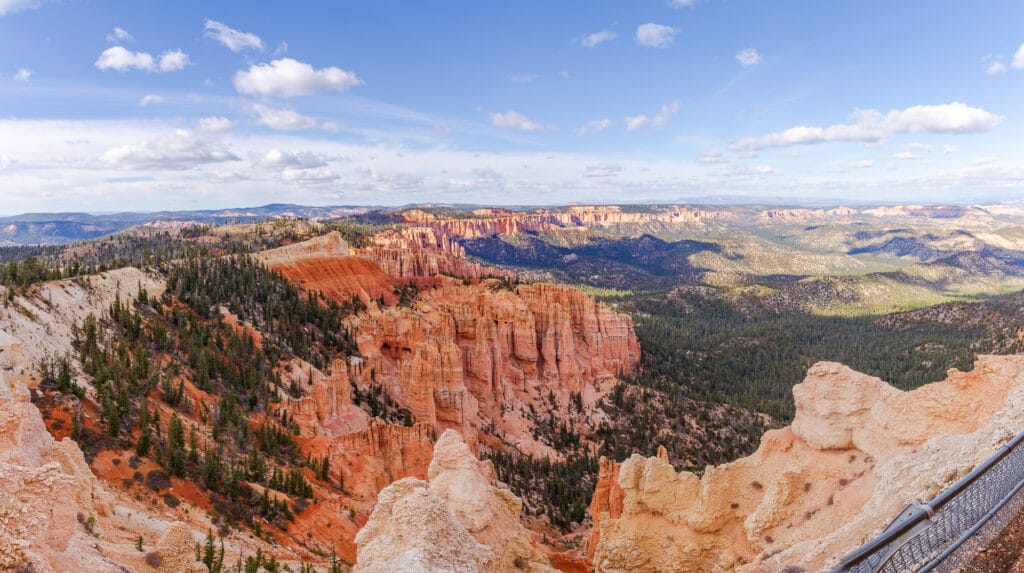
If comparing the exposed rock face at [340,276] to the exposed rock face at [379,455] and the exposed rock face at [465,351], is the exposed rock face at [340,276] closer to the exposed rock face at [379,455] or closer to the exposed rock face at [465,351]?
the exposed rock face at [465,351]

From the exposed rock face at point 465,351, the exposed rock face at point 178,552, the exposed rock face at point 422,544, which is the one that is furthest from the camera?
the exposed rock face at point 465,351

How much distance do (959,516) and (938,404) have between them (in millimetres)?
8951

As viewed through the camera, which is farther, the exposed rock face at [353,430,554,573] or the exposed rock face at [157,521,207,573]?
the exposed rock face at [157,521,207,573]

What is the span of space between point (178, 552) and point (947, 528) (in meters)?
15.8

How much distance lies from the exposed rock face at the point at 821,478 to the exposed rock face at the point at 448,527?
479 cm

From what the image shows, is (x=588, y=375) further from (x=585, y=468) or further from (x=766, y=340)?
(x=766, y=340)

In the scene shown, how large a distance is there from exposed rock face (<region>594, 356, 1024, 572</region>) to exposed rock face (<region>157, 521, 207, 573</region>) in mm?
13616

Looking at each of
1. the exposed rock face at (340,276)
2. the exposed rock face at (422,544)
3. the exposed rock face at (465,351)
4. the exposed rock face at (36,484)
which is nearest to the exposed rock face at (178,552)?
the exposed rock face at (36,484)

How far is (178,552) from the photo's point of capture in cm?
1315

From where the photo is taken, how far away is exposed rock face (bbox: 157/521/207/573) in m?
12.9

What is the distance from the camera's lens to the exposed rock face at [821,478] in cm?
1045

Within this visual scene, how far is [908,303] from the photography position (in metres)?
160

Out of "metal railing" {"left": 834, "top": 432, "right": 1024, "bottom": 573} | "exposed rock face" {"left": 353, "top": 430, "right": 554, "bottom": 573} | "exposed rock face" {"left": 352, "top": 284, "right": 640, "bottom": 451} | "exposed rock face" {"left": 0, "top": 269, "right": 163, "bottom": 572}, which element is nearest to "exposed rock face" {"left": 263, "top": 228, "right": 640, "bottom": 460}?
"exposed rock face" {"left": 352, "top": 284, "right": 640, "bottom": 451}

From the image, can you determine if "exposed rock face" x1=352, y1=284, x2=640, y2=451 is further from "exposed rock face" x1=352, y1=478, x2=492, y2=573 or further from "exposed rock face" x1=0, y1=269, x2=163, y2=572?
"exposed rock face" x1=352, y1=478, x2=492, y2=573
